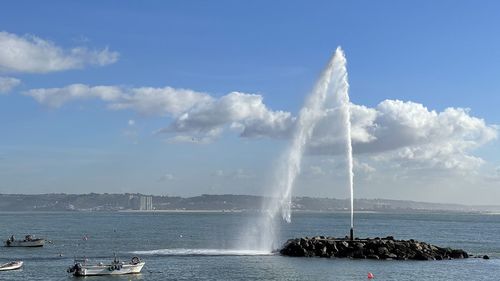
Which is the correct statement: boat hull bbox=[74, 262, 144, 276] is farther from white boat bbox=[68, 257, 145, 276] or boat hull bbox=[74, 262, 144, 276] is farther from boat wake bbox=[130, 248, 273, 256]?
→ boat wake bbox=[130, 248, 273, 256]

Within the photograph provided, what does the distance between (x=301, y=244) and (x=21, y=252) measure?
43.9 meters

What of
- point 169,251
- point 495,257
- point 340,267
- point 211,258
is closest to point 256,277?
point 340,267

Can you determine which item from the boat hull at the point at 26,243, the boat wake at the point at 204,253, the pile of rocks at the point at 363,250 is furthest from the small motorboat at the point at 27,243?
the pile of rocks at the point at 363,250

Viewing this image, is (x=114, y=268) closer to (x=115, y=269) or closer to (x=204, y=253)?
(x=115, y=269)

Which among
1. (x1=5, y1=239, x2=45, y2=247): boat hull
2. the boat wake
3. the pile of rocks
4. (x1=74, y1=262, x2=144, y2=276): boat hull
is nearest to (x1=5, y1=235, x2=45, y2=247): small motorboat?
(x1=5, y1=239, x2=45, y2=247): boat hull

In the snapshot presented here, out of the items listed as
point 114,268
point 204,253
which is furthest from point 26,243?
point 114,268

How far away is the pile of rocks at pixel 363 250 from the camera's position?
8794 cm

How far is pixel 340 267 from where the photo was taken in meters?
77.9

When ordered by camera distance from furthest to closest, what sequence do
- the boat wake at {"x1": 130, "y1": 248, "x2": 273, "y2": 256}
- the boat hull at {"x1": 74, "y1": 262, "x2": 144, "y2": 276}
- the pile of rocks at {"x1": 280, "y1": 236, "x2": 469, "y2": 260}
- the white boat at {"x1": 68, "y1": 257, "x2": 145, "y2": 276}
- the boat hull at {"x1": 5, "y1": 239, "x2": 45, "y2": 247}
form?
1. the boat hull at {"x1": 5, "y1": 239, "x2": 45, "y2": 247}
2. the boat wake at {"x1": 130, "y1": 248, "x2": 273, "y2": 256}
3. the pile of rocks at {"x1": 280, "y1": 236, "x2": 469, "y2": 260}
4. the boat hull at {"x1": 74, "y1": 262, "x2": 144, "y2": 276}
5. the white boat at {"x1": 68, "y1": 257, "x2": 145, "y2": 276}

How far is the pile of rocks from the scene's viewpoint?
87938mm

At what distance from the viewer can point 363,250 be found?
88188mm

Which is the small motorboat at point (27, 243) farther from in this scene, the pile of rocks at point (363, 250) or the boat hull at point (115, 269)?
the pile of rocks at point (363, 250)

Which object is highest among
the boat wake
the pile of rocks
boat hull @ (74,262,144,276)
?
the pile of rocks

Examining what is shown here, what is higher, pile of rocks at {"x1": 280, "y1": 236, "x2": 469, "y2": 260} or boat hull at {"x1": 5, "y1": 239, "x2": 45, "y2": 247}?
pile of rocks at {"x1": 280, "y1": 236, "x2": 469, "y2": 260}
